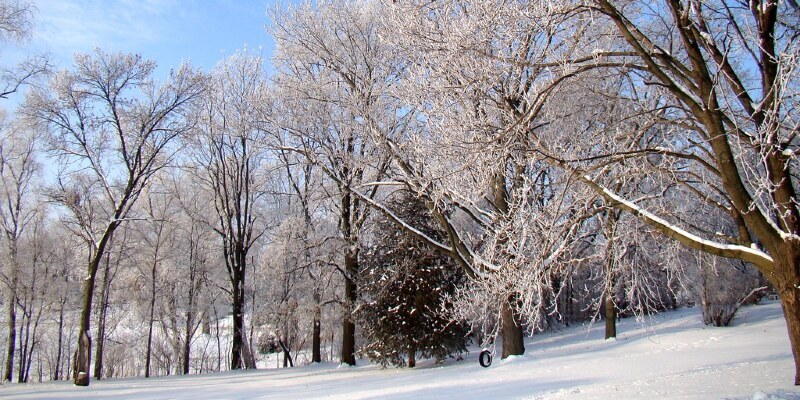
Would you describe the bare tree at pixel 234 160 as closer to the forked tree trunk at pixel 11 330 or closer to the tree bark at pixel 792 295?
the forked tree trunk at pixel 11 330

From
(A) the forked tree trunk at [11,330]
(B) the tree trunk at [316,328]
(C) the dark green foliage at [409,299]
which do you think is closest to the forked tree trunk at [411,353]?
(C) the dark green foliage at [409,299]

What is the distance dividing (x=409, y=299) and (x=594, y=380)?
833 centimetres

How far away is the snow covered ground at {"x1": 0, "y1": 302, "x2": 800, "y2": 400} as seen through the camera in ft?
22.8

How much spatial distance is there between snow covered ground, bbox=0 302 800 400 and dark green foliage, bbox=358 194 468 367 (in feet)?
3.02

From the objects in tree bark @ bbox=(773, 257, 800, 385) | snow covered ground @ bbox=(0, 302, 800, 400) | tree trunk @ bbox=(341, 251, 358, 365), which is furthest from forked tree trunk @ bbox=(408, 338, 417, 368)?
tree bark @ bbox=(773, 257, 800, 385)

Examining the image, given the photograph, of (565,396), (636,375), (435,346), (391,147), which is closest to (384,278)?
(435,346)

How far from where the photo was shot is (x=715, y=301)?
1972cm

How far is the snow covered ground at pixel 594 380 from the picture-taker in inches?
273

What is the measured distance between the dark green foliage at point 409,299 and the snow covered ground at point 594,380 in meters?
0.92

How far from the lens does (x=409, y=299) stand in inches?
671

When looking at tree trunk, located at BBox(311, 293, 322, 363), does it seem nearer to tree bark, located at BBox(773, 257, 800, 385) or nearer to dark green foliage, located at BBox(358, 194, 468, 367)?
dark green foliage, located at BBox(358, 194, 468, 367)

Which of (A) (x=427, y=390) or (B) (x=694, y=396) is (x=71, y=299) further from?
(B) (x=694, y=396)

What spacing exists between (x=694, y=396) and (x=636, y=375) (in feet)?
12.2

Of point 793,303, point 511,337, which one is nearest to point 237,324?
point 511,337
